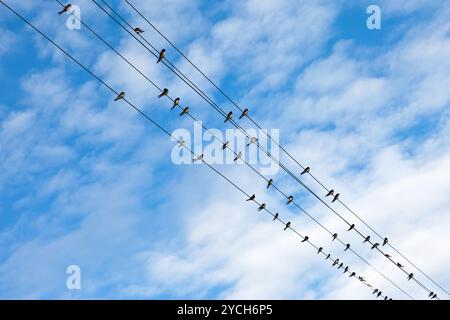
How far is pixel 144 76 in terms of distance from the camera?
16406 millimetres
